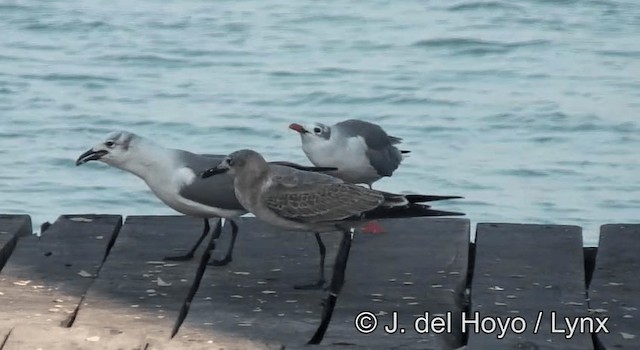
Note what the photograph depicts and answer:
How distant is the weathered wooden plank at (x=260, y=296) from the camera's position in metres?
4.40

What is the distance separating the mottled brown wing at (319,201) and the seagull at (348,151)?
131 centimetres

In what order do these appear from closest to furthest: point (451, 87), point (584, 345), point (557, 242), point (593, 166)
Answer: point (584, 345) → point (557, 242) → point (593, 166) → point (451, 87)

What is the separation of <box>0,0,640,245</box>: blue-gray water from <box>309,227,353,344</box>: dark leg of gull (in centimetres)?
391

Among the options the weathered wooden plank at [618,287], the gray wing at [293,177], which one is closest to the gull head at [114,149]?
the gray wing at [293,177]

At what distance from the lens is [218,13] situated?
53.3 feet

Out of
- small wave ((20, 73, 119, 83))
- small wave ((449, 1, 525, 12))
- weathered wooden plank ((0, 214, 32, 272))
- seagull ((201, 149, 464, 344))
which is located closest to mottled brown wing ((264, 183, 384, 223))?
seagull ((201, 149, 464, 344))

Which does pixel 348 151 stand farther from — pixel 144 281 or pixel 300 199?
pixel 144 281

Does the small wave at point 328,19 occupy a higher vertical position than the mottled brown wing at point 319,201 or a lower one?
lower

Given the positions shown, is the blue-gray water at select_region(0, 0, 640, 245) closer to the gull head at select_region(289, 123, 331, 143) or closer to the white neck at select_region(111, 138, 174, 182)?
the gull head at select_region(289, 123, 331, 143)

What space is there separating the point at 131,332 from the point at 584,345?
1.26 meters

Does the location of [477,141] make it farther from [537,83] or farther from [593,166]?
[537,83]

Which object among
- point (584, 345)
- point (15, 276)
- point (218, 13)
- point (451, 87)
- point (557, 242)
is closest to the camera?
point (584, 345)

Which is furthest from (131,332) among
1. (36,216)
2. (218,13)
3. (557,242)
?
(218,13)

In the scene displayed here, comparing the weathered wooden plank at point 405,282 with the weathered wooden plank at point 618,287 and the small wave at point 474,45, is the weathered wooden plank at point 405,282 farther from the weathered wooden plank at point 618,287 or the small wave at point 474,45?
the small wave at point 474,45
